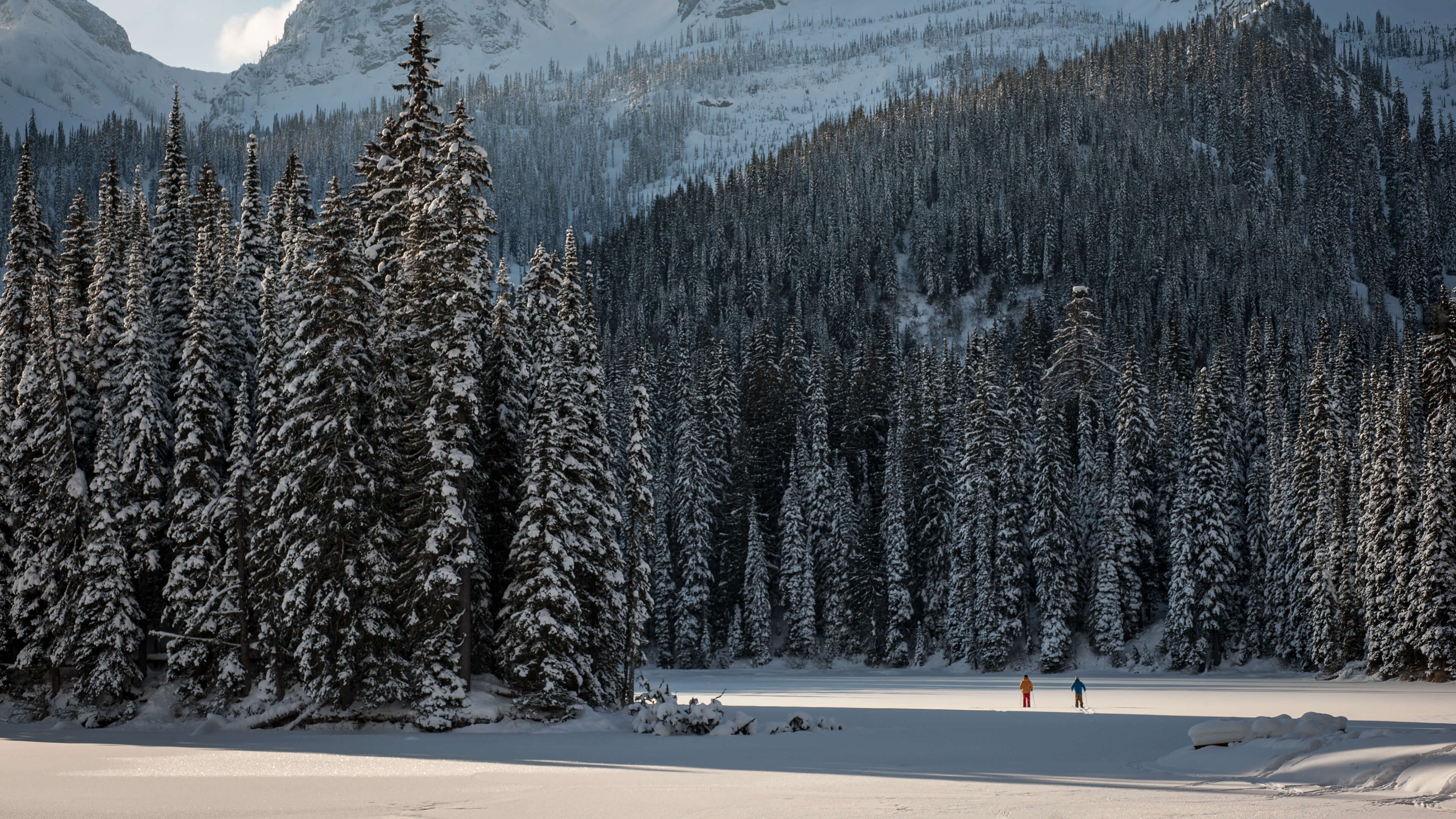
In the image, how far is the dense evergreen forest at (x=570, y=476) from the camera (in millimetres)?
36344

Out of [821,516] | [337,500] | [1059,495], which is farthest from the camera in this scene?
[821,516]

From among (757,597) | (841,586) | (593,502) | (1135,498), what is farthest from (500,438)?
(1135,498)

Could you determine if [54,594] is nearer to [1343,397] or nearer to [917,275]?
[1343,397]

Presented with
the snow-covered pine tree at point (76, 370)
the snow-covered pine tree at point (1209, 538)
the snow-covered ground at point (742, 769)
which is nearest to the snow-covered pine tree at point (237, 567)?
the snow-covered ground at point (742, 769)

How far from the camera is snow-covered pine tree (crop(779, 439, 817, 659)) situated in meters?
80.2

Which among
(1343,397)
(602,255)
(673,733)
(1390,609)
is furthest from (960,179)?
(673,733)

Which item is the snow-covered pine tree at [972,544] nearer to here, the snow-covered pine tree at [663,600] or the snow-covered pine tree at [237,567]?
the snow-covered pine tree at [663,600]

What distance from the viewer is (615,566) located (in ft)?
126

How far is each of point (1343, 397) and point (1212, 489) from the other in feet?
49.8

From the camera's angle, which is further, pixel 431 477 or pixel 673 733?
pixel 431 477

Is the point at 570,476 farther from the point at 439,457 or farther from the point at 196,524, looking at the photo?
the point at 196,524

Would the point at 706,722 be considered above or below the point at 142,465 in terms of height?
below

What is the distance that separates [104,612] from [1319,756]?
39.2m

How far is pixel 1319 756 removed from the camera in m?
19.1
